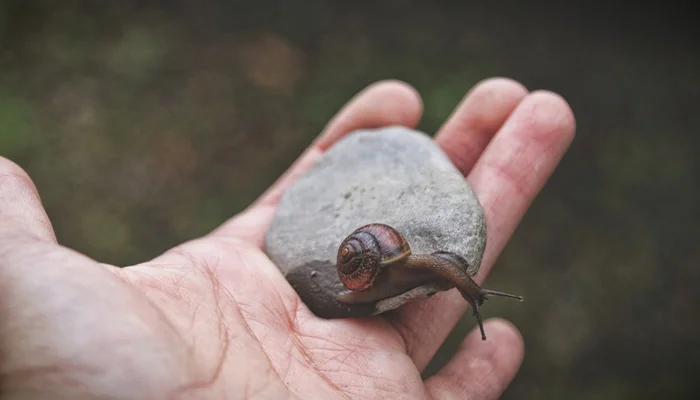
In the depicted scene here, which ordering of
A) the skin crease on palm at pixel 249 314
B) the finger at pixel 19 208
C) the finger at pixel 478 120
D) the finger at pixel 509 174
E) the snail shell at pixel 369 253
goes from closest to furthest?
1. the skin crease on palm at pixel 249 314
2. the finger at pixel 19 208
3. the snail shell at pixel 369 253
4. the finger at pixel 509 174
5. the finger at pixel 478 120

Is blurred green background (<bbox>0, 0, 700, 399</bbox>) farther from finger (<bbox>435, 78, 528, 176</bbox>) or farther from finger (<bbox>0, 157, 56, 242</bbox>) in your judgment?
finger (<bbox>0, 157, 56, 242</bbox>)

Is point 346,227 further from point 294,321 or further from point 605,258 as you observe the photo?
point 605,258

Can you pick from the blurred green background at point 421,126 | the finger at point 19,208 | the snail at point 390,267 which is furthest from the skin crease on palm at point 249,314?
the blurred green background at point 421,126

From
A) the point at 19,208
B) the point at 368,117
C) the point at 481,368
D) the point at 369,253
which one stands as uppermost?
the point at 19,208

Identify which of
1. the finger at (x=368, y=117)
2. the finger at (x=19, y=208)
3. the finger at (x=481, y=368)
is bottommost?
the finger at (x=481, y=368)

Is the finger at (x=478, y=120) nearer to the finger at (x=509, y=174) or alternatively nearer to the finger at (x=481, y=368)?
the finger at (x=509, y=174)

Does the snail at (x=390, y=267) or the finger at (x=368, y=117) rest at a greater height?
the finger at (x=368, y=117)

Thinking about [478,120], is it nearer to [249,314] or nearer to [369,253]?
[369,253]

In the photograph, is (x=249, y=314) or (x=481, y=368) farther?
(x=481, y=368)

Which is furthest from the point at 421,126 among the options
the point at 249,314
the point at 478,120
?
the point at 249,314
